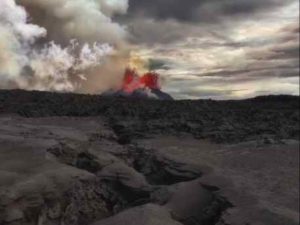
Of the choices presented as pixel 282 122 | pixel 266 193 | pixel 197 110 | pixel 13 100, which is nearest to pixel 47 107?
pixel 13 100

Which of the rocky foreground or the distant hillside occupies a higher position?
the distant hillside

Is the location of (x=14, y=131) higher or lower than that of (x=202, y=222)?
higher

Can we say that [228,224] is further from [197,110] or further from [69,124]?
[197,110]

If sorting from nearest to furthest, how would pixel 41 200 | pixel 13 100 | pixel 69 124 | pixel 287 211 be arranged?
pixel 41 200
pixel 287 211
pixel 69 124
pixel 13 100

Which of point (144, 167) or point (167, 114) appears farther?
point (167, 114)

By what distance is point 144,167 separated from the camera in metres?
9.81

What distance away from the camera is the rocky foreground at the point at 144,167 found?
7527 millimetres

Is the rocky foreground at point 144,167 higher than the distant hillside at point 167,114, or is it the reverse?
the distant hillside at point 167,114

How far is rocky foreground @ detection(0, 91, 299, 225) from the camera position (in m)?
7.53

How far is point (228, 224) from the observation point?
752cm

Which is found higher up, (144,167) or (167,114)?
(167,114)

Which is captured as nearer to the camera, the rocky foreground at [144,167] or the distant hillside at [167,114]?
the rocky foreground at [144,167]

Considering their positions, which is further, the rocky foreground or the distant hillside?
the distant hillside

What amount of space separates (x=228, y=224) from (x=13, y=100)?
29.1ft
